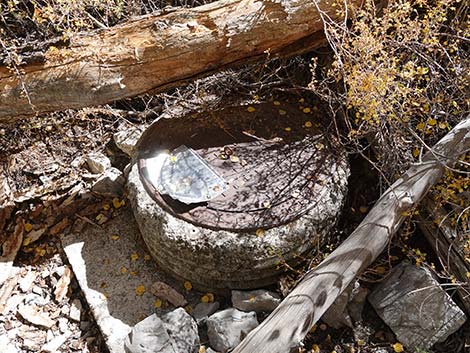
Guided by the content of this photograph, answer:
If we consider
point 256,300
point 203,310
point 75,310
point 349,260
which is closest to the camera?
point 349,260

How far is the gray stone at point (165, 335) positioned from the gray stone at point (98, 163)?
1.26 m

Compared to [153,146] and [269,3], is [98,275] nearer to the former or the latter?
[153,146]

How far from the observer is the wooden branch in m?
2.17

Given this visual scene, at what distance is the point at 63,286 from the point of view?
3.14 metres

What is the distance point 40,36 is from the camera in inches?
157

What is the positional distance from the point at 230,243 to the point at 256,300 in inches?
14.5

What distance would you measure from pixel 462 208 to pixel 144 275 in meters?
1.91

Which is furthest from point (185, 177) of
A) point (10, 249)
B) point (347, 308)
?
point (10, 249)

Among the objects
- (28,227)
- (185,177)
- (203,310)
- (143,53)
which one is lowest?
(28,227)

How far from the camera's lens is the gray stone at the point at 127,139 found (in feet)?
11.5

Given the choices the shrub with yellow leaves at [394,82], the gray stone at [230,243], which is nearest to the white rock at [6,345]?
the gray stone at [230,243]

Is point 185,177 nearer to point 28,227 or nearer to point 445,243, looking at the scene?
point 28,227

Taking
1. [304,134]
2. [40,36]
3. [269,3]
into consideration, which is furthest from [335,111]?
[40,36]

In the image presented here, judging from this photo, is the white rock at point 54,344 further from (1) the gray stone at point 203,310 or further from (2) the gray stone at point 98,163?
(2) the gray stone at point 98,163
